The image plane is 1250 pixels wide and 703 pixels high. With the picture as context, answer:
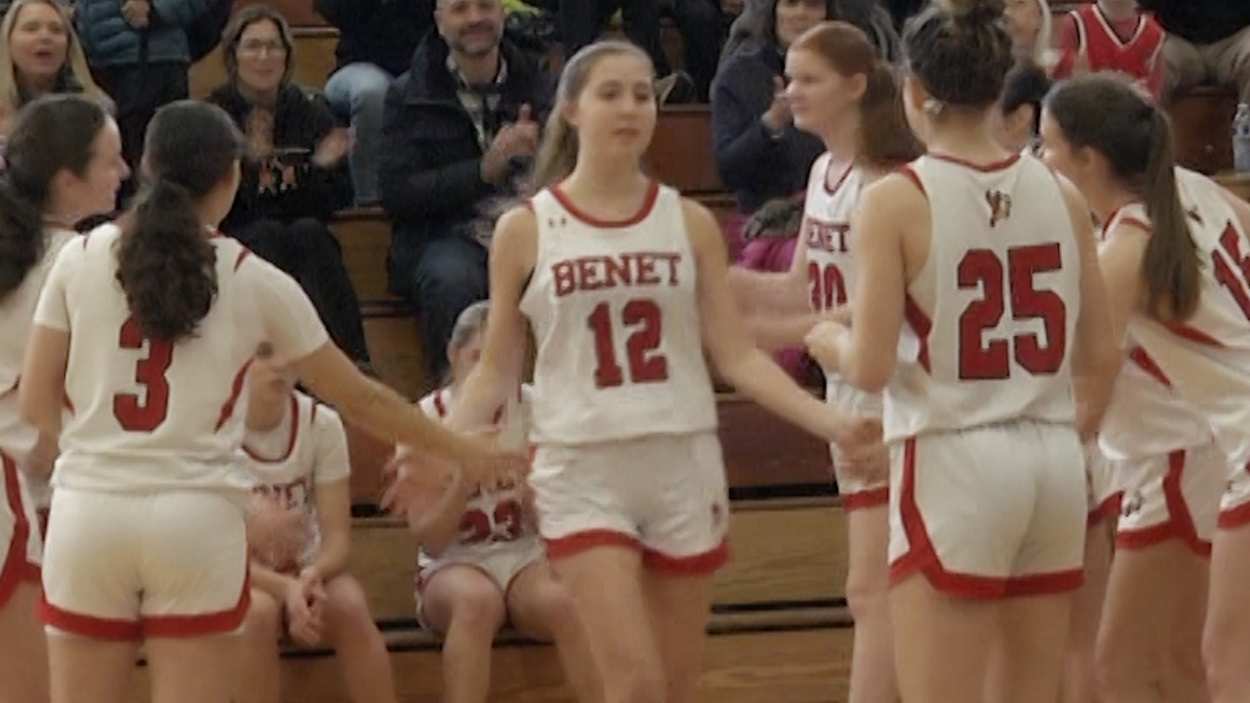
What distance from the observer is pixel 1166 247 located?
4.91 metres

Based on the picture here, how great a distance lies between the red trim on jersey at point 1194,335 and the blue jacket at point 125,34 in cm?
411

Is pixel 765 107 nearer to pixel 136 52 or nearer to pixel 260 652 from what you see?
pixel 136 52

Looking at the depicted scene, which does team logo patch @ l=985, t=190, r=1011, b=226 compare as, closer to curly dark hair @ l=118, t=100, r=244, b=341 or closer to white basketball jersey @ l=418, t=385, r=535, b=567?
curly dark hair @ l=118, t=100, r=244, b=341

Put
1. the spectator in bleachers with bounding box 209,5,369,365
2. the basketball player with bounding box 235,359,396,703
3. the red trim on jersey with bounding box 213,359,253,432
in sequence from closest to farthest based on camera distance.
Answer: the red trim on jersey with bounding box 213,359,253,432, the basketball player with bounding box 235,359,396,703, the spectator in bleachers with bounding box 209,5,369,365

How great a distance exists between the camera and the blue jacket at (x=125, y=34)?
7977 millimetres

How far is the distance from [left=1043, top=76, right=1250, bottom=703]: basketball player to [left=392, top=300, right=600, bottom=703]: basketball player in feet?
5.09

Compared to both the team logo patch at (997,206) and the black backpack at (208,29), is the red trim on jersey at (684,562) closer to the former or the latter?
A: the team logo patch at (997,206)

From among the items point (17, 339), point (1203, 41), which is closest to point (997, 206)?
point (17, 339)

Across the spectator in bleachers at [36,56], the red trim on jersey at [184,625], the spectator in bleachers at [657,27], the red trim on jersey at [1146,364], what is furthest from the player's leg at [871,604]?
the spectator in bleachers at [657,27]

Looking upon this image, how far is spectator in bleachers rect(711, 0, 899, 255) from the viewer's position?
758 cm

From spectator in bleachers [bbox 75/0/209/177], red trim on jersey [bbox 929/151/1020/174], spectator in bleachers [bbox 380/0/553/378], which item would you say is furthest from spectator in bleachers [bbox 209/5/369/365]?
red trim on jersey [bbox 929/151/1020/174]

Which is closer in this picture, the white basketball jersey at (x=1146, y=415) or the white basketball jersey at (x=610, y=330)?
the white basketball jersey at (x=610, y=330)

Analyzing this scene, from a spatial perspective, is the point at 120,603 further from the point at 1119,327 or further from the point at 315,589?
the point at 1119,327

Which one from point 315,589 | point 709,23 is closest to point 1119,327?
point 315,589
